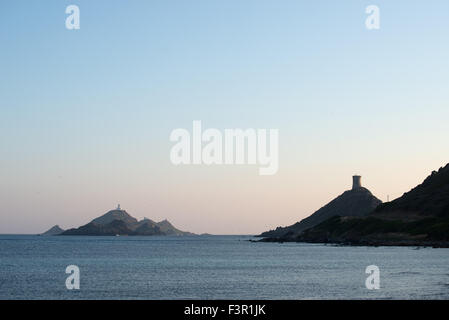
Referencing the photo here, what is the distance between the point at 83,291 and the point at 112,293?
475 cm

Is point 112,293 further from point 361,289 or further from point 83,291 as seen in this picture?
point 361,289

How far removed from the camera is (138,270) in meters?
126

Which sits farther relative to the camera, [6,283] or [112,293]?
[6,283]

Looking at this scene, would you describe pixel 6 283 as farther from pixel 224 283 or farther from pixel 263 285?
pixel 263 285
